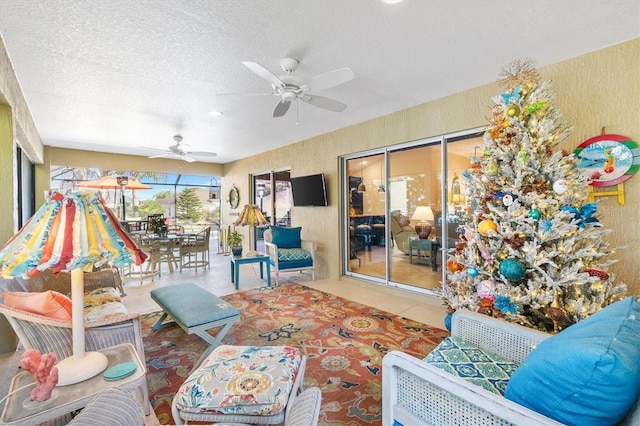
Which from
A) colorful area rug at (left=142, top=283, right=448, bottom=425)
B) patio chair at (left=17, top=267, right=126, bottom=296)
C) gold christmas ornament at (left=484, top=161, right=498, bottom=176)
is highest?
gold christmas ornament at (left=484, top=161, right=498, bottom=176)

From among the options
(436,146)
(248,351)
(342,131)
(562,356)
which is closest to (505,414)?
(562,356)

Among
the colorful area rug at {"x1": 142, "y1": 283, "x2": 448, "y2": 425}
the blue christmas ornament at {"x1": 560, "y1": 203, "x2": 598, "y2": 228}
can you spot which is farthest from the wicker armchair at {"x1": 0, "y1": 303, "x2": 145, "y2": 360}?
the blue christmas ornament at {"x1": 560, "y1": 203, "x2": 598, "y2": 228}

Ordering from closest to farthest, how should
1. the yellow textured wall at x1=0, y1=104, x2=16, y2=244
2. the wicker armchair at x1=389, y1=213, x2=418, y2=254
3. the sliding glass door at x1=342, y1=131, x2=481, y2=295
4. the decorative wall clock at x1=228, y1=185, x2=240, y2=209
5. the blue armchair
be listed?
the yellow textured wall at x1=0, y1=104, x2=16, y2=244 < the sliding glass door at x1=342, y1=131, x2=481, y2=295 < the wicker armchair at x1=389, y1=213, x2=418, y2=254 < the blue armchair < the decorative wall clock at x1=228, y1=185, x2=240, y2=209

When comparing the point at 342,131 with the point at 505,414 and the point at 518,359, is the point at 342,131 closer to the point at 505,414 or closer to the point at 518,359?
the point at 518,359

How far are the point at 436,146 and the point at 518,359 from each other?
2.92 metres

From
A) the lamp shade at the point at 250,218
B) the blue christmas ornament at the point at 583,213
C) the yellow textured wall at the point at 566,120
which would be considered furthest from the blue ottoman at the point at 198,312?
the yellow textured wall at the point at 566,120

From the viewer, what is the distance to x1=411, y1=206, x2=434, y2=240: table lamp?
405cm

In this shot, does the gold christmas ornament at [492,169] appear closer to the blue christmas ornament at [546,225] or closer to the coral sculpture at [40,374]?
the blue christmas ornament at [546,225]

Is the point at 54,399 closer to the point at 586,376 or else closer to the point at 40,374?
the point at 40,374

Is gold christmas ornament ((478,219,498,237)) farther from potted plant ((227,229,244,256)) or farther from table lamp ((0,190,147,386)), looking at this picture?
potted plant ((227,229,244,256))

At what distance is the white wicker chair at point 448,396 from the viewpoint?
0.92 m

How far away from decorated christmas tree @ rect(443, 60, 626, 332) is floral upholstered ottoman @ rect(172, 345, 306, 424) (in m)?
1.71

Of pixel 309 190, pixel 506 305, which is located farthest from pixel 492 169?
pixel 309 190

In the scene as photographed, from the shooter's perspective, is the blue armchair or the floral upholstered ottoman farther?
the blue armchair
